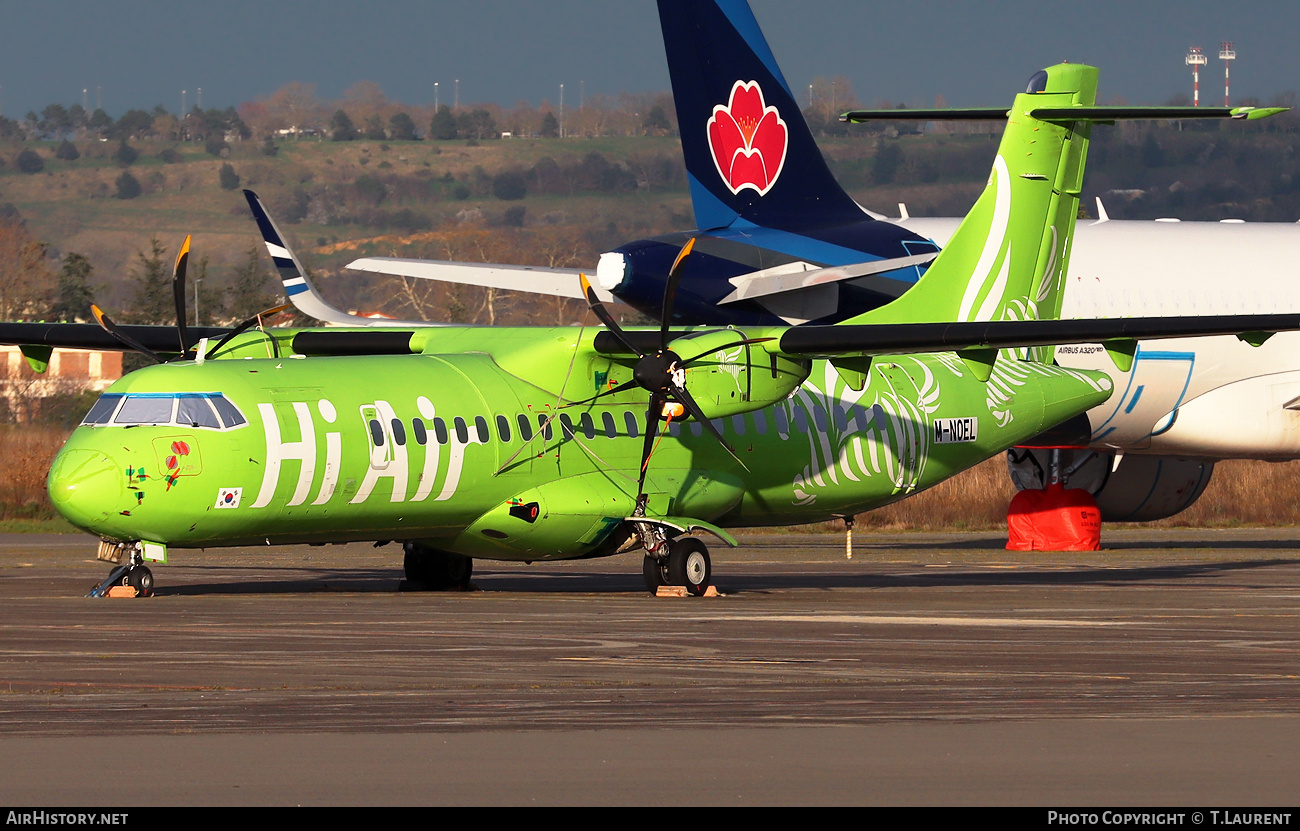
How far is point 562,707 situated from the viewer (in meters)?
11.1

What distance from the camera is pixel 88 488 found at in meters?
17.8

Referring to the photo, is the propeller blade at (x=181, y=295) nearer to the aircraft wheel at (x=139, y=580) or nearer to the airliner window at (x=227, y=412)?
the airliner window at (x=227, y=412)

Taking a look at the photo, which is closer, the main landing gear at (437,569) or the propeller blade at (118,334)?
the propeller blade at (118,334)

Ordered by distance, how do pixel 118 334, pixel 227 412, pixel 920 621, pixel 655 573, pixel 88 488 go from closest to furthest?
pixel 920 621, pixel 88 488, pixel 227 412, pixel 655 573, pixel 118 334

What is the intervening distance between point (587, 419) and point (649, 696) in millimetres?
10095

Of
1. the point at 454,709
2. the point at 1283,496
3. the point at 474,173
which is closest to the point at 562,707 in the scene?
the point at 454,709

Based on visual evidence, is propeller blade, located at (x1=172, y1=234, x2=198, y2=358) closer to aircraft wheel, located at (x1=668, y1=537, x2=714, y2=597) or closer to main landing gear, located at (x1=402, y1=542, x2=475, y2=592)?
main landing gear, located at (x1=402, y1=542, x2=475, y2=592)

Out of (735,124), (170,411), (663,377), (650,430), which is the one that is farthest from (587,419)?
(735,124)

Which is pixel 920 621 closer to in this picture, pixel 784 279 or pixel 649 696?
pixel 649 696

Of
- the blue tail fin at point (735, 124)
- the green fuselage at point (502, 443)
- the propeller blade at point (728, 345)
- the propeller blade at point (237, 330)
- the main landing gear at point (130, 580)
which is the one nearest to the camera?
the green fuselage at point (502, 443)

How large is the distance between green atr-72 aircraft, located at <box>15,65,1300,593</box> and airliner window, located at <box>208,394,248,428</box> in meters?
0.02

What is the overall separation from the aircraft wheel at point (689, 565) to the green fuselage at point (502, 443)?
27.3 inches

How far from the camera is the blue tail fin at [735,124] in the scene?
28.2 metres

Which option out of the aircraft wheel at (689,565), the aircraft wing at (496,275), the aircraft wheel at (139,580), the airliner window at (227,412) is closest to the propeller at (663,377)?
the aircraft wheel at (689,565)
